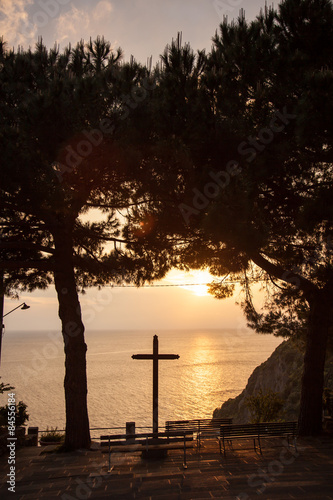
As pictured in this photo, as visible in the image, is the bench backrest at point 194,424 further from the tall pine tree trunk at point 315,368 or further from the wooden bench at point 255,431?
the tall pine tree trunk at point 315,368

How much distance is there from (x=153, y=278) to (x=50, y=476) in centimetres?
535

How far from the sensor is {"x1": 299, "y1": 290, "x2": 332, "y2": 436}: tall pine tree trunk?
1010 centimetres

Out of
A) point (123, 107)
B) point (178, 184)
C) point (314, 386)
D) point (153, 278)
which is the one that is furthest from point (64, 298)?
point (314, 386)

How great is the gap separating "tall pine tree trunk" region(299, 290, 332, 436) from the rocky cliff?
17818 mm

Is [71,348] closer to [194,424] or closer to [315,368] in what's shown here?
[194,424]

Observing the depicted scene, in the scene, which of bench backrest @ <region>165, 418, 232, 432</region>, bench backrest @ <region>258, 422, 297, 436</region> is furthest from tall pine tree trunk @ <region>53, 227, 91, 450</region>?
bench backrest @ <region>258, 422, 297, 436</region>

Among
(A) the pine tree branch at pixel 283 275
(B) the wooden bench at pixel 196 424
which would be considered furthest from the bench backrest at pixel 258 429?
(A) the pine tree branch at pixel 283 275

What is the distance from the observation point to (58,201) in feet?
25.9

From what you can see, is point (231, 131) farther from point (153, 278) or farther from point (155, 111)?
point (153, 278)

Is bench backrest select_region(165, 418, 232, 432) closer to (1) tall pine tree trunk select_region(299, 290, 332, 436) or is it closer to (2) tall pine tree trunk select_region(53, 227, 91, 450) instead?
(1) tall pine tree trunk select_region(299, 290, 332, 436)

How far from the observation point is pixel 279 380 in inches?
1326

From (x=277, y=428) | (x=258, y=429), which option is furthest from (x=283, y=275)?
(x=258, y=429)

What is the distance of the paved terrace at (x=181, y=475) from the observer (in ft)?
19.6

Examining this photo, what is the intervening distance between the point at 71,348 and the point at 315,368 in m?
6.01
